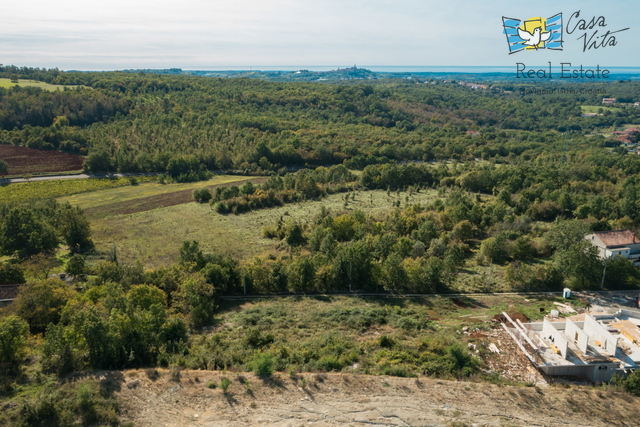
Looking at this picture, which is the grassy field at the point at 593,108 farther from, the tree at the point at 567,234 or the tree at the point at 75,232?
the tree at the point at 75,232

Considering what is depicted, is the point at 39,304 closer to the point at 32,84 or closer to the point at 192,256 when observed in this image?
the point at 192,256

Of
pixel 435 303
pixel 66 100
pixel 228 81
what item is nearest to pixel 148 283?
pixel 435 303

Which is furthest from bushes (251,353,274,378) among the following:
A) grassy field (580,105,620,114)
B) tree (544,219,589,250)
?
grassy field (580,105,620,114)

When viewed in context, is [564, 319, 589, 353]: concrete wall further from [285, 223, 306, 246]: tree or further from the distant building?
[285, 223, 306, 246]: tree

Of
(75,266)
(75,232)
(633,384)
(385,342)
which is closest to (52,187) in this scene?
(75,232)

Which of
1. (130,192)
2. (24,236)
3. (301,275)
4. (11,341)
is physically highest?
(11,341)

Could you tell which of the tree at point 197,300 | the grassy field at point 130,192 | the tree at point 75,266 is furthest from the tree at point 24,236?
the tree at point 197,300

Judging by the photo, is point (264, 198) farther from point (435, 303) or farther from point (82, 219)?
point (435, 303)
